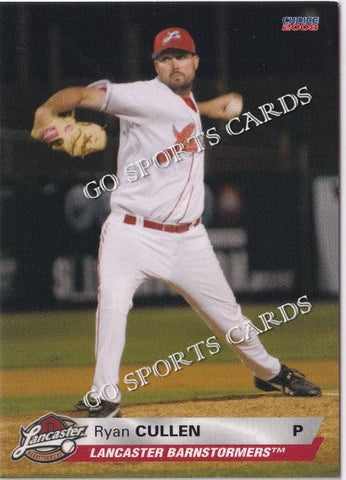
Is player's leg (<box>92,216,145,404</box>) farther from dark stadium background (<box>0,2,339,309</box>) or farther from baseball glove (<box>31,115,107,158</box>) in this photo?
baseball glove (<box>31,115,107,158</box>)

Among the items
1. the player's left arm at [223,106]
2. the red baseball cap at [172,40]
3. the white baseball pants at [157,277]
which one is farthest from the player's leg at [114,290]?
the red baseball cap at [172,40]

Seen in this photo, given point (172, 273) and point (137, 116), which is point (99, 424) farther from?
point (137, 116)

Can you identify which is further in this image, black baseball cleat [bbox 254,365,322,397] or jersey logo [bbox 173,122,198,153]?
black baseball cleat [bbox 254,365,322,397]

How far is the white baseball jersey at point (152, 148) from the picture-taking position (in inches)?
316

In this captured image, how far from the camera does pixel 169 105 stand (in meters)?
8.04

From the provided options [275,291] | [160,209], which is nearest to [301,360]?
[275,291]

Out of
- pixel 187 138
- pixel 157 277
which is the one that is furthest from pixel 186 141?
pixel 157 277

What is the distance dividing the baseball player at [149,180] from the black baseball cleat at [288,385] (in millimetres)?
605

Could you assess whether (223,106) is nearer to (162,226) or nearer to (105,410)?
(162,226)

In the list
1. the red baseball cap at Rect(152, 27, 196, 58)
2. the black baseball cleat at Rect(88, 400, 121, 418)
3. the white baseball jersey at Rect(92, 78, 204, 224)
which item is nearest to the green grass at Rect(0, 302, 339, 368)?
the black baseball cleat at Rect(88, 400, 121, 418)

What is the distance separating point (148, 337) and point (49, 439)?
2.17 feet

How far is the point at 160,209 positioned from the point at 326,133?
848mm

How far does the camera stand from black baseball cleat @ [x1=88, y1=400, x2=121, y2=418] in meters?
8.08

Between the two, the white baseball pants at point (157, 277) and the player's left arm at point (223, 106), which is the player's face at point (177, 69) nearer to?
the player's left arm at point (223, 106)
